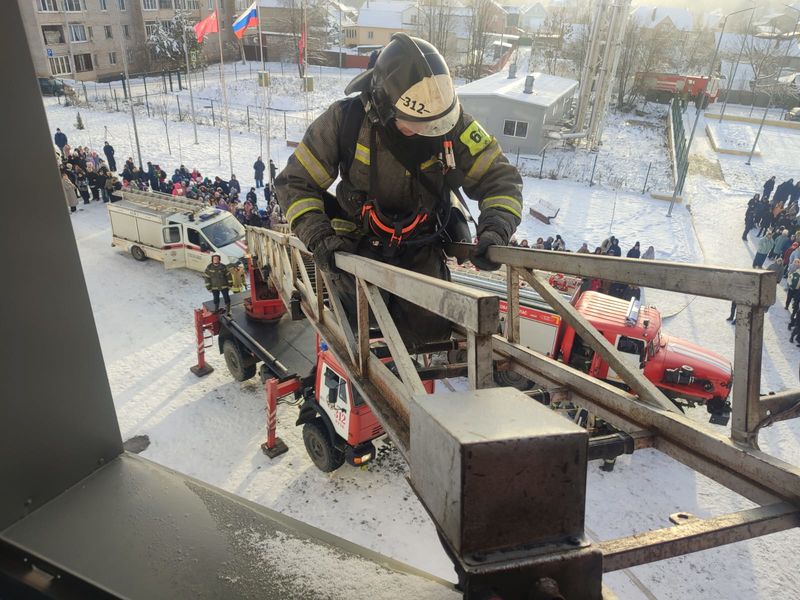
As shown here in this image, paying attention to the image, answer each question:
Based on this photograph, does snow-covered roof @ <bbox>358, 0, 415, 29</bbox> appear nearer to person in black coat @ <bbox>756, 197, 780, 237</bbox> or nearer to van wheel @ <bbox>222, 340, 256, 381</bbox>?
person in black coat @ <bbox>756, 197, 780, 237</bbox>

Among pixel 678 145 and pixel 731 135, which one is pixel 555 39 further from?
pixel 678 145

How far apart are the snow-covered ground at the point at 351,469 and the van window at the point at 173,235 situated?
0.97m

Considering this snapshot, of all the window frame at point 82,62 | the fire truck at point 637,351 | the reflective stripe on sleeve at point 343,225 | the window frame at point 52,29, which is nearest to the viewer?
the reflective stripe on sleeve at point 343,225

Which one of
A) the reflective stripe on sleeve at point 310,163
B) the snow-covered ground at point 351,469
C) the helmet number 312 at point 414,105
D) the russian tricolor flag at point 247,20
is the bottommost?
the snow-covered ground at point 351,469

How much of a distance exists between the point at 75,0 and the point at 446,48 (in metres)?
26.3

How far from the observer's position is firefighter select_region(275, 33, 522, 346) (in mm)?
3525

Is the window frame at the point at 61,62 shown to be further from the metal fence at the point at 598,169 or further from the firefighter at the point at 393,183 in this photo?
the firefighter at the point at 393,183

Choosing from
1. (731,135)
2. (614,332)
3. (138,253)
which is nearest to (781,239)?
(614,332)

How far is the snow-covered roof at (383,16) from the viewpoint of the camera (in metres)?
53.9

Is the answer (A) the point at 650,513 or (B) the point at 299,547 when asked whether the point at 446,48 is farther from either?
(B) the point at 299,547

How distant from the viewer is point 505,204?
374 centimetres

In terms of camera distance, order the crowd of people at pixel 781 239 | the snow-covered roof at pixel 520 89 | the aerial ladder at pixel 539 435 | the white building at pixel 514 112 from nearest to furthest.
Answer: the aerial ladder at pixel 539 435 → the crowd of people at pixel 781 239 → the white building at pixel 514 112 → the snow-covered roof at pixel 520 89

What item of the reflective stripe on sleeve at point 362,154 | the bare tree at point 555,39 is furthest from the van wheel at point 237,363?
the bare tree at point 555,39

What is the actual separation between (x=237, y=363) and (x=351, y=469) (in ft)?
10.4
